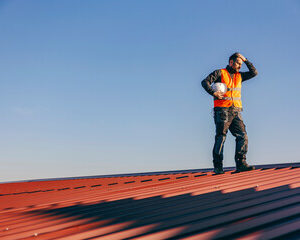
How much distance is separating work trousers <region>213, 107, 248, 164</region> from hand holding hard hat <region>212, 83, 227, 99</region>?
24cm

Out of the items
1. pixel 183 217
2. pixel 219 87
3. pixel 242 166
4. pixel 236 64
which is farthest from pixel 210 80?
pixel 183 217

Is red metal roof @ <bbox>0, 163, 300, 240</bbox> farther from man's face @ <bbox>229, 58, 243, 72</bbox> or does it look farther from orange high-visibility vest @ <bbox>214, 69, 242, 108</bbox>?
man's face @ <bbox>229, 58, 243, 72</bbox>

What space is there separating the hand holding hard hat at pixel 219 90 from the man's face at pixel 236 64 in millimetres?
419

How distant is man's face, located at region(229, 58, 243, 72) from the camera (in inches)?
224

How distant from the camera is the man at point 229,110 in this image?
5574 millimetres

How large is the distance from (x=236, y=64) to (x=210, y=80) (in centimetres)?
54

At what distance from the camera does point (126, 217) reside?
8.68 ft

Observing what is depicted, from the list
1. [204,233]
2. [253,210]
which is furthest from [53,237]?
[253,210]

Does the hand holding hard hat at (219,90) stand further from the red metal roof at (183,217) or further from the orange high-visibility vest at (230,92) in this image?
the red metal roof at (183,217)

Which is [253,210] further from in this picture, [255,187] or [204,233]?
[255,187]

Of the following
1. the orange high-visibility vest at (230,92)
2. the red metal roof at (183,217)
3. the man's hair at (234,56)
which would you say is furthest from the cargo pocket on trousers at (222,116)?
the red metal roof at (183,217)

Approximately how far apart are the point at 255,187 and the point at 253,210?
109cm

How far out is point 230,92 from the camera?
5.62m

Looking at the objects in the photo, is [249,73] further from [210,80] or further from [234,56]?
[210,80]
